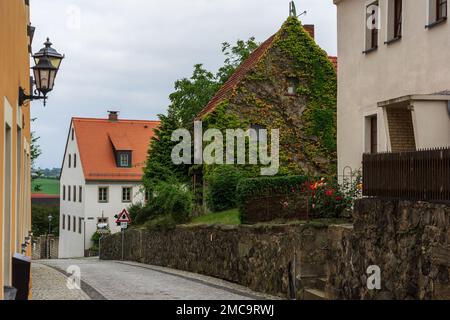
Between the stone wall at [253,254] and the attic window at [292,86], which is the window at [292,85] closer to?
the attic window at [292,86]

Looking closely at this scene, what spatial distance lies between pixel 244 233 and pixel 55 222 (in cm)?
5169

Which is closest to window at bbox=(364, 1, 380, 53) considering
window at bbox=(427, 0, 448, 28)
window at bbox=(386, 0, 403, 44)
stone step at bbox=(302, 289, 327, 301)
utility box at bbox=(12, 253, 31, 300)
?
window at bbox=(386, 0, 403, 44)

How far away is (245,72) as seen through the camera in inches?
1111

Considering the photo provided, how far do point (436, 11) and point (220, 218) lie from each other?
11002mm

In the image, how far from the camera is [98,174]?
55.2 m

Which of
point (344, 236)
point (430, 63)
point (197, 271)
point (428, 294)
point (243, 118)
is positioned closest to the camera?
point (428, 294)

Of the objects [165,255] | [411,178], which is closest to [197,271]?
[165,255]

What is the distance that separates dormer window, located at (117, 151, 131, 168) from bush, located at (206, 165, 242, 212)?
31.5 m

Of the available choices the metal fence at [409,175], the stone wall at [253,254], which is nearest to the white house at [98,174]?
the stone wall at [253,254]

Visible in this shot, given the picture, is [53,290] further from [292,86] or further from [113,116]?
[113,116]

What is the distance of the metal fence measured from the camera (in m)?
8.41

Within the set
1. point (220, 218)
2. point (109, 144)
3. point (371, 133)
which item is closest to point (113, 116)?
point (109, 144)

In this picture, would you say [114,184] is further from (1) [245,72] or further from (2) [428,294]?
(2) [428,294]

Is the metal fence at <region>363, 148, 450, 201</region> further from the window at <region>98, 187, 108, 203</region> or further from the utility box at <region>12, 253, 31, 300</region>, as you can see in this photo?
the window at <region>98, 187, 108, 203</region>
